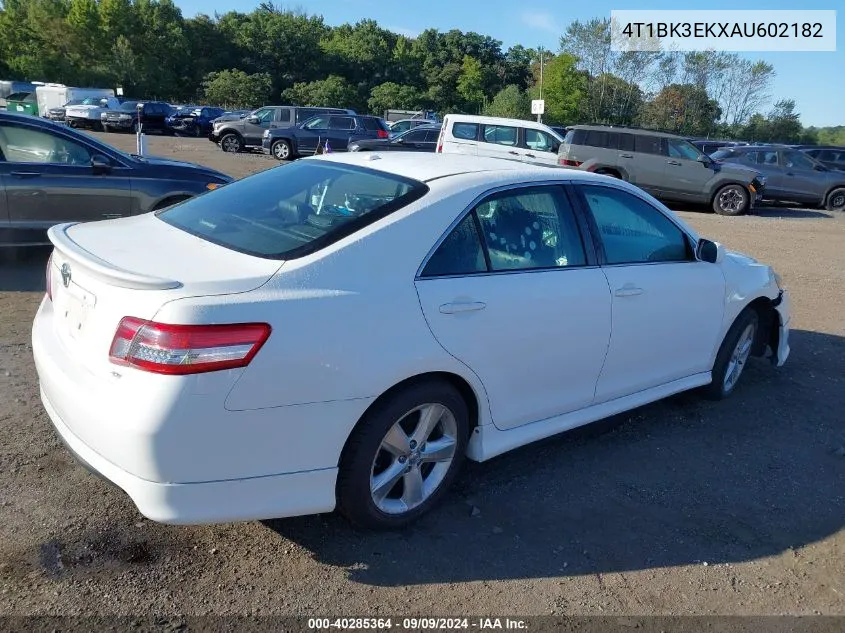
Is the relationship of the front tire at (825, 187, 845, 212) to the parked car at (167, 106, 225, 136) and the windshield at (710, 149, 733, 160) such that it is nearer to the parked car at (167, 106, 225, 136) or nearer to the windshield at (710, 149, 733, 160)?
the windshield at (710, 149, 733, 160)

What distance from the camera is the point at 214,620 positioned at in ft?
8.72

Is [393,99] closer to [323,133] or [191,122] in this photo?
[191,122]

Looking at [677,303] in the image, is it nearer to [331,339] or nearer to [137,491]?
[331,339]

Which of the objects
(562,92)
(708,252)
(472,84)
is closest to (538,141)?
(708,252)

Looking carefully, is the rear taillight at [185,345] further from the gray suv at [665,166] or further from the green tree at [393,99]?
the green tree at [393,99]

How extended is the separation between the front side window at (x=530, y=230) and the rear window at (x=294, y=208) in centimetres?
41

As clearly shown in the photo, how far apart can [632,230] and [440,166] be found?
4.21 feet

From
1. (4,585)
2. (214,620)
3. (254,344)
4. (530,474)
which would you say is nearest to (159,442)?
(254,344)

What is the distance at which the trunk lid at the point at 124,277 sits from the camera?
8.75 feet

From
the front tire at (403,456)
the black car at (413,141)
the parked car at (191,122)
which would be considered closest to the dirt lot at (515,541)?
the front tire at (403,456)

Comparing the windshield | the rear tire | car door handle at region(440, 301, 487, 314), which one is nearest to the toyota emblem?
car door handle at region(440, 301, 487, 314)

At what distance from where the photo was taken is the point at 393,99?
2771 inches

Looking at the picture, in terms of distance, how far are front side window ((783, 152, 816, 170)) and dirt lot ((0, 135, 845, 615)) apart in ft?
57.1

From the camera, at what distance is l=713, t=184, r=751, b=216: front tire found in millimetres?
17391
